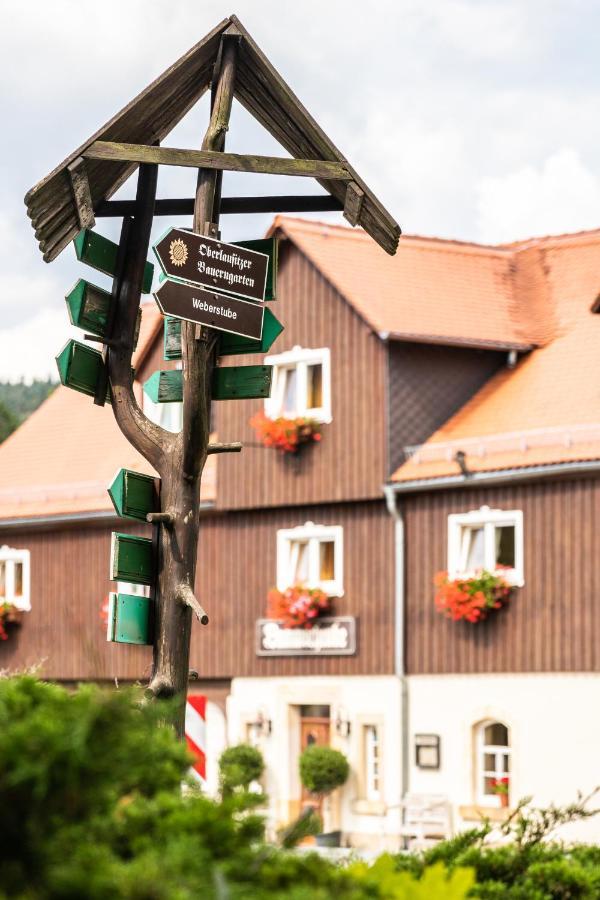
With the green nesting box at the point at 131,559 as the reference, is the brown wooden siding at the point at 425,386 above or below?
above

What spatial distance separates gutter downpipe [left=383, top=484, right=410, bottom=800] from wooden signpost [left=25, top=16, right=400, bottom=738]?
16.9 meters

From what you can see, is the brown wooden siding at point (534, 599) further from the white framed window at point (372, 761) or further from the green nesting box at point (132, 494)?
the green nesting box at point (132, 494)

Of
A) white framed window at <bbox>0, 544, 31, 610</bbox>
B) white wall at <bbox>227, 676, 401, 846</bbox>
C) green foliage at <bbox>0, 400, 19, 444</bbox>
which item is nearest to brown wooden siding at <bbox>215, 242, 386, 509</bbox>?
white wall at <bbox>227, 676, 401, 846</bbox>

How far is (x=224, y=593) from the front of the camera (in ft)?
92.5

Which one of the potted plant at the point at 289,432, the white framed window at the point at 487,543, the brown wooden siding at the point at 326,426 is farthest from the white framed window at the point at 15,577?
the white framed window at the point at 487,543

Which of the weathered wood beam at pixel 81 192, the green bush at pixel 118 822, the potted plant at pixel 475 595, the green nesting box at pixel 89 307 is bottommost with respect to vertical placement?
the green bush at pixel 118 822

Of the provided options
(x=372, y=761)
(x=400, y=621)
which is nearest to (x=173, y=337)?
(x=400, y=621)

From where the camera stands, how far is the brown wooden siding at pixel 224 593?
85.7 ft

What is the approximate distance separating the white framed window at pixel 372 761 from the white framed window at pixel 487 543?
3.06m

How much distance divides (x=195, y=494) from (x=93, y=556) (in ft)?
73.8

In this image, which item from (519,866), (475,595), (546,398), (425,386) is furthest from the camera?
(425,386)

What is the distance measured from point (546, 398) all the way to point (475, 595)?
3.26 m

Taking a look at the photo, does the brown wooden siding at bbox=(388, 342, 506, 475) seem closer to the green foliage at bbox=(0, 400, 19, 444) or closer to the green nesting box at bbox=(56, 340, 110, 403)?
the green nesting box at bbox=(56, 340, 110, 403)

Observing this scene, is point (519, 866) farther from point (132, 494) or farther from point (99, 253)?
point (99, 253)
